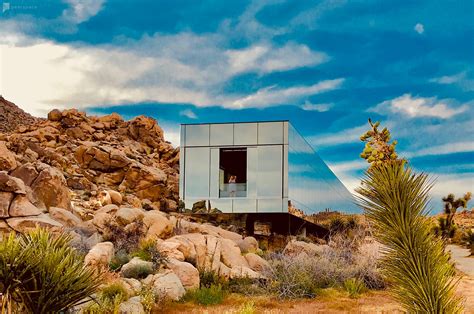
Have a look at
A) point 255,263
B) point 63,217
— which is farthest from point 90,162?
point 255,263

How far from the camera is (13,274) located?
19.2 feet

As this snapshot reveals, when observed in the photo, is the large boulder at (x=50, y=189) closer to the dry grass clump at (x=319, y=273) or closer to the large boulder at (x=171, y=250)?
the large boulder at (x=171, y=250)

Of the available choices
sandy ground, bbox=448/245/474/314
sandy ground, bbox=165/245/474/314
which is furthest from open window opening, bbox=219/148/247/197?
sandy ground, bbox=165/245/474/314

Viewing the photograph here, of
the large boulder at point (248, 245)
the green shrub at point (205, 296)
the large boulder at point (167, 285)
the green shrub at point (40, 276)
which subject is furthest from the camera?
the large boulder at point (248, 245)

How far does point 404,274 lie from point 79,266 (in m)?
4.83

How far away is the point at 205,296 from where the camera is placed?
14.5 meters

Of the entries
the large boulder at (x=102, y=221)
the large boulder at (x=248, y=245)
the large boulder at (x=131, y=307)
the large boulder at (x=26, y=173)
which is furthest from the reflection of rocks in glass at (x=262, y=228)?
the large boulder at (x=131, y=307)

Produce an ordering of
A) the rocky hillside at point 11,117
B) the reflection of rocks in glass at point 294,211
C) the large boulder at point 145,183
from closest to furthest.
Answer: the reflection of rocks in glass at point 294,211, the large boulder at point 145,183, the rocky hillside at point 11,117

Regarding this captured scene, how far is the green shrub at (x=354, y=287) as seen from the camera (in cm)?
1594

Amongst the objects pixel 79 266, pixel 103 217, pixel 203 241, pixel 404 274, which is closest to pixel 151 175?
pixel 103 217

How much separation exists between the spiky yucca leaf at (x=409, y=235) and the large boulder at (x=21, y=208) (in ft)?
64.4

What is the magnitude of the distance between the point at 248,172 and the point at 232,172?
13.0ft

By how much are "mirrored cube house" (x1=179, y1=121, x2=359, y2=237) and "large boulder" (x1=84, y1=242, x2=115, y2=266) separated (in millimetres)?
15352

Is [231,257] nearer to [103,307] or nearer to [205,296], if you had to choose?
[205,296]
